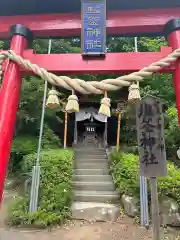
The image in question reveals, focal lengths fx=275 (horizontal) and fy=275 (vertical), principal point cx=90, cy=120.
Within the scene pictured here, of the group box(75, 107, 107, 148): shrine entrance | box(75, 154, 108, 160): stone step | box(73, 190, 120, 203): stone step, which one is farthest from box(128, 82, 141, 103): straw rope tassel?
box(75, 107, 107, 148): shrine entrance

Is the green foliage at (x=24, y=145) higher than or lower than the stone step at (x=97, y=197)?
higher

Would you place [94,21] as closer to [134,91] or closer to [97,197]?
[134,91]

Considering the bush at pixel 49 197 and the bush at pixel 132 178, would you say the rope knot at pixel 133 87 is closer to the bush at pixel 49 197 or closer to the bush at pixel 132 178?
the bush at pixel 132 178

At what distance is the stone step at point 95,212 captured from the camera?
6195 millimetres

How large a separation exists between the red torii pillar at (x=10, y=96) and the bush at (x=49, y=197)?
314 centimetres

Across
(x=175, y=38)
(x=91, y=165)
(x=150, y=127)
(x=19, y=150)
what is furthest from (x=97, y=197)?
(x=175, y=38)

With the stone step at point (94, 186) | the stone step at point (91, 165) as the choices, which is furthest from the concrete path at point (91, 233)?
the stone step at point (91, 165)

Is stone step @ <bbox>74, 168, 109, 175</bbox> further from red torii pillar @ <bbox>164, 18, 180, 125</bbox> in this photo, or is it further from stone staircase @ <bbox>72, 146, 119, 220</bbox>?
red torii pillar @ <bbox>164, 18, 180, 125</bbox>

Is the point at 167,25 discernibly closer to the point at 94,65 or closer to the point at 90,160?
the point at 94,65

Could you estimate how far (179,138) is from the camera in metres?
9.38

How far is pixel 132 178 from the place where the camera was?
273 inches

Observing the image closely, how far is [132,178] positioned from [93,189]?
1438 mm

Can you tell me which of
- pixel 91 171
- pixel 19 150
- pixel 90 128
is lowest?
pixel 91 171

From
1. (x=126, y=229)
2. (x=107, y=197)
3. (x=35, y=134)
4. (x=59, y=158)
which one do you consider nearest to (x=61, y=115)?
(x=35, y=134)
